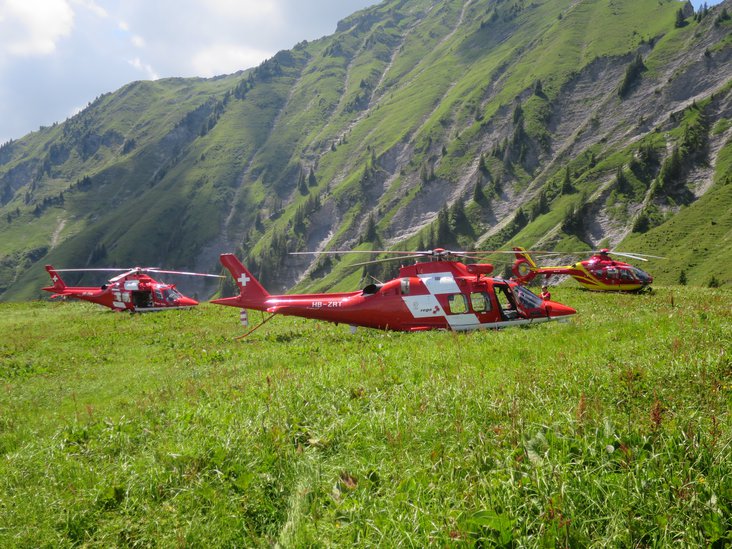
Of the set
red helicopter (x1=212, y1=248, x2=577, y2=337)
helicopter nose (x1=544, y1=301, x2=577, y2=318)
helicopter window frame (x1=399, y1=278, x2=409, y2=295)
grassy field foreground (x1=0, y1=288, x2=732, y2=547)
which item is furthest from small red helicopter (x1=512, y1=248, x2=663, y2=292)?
grassy field foreground (x1=0, y1=288, x2=732, y2=547)

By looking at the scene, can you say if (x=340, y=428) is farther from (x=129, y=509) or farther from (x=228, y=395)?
(x=228, y=395)

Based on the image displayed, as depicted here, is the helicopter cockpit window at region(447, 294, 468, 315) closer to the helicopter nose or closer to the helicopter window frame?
the helicopter window frame

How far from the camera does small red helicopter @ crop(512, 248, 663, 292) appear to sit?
3055cm

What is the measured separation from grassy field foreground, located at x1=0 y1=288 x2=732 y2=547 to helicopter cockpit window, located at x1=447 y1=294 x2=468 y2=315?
7.38m

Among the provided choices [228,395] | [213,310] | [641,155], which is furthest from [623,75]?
[228,395]

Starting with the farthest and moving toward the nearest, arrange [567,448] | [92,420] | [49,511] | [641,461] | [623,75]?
1. [623,75]
2. [92,420]
3. [49,511]
4. [567,448]
5. [641,461]

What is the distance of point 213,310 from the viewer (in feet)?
113

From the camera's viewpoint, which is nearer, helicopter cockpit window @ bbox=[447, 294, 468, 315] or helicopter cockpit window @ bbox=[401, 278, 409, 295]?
helicopter cockpit window @ bbox=[447, 294, 468, 315]

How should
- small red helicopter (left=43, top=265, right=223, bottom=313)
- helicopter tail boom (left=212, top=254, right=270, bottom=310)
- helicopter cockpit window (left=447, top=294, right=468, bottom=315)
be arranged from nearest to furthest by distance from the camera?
1. helicopter cockpit window (left=447, top=294, right=468, bottom=315)
2. helicopter tail boom (left=212, top=254, right=270, bottom=310)
3. small red helicopter (left=43, top=265, right=223, bottom=313)

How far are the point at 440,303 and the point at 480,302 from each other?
168 centimetres

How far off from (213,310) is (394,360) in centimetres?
2754

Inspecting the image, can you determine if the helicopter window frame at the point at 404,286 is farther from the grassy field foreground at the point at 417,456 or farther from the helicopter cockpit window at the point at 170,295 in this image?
the helicopter cockpit window at the point at 170,295

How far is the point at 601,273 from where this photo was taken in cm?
3191

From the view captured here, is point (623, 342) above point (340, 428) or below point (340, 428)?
below
